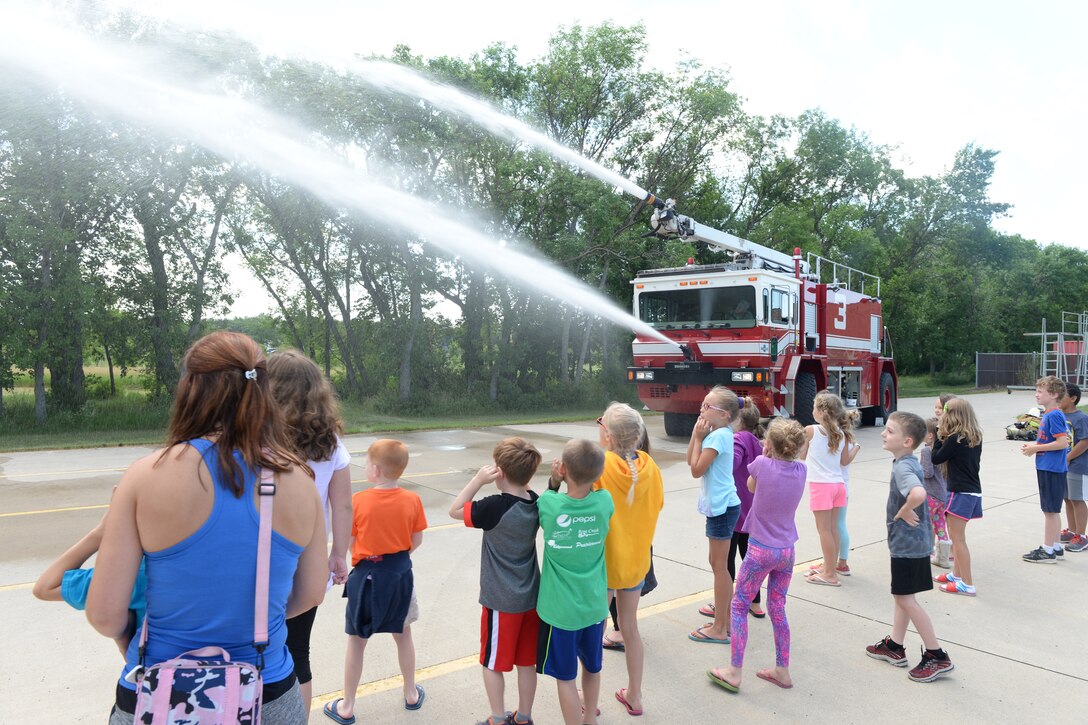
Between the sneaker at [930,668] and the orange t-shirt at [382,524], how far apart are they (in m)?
2.81

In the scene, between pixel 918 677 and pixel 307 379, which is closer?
pixel 307 379

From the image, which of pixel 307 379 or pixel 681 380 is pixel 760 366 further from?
pixel 307 379

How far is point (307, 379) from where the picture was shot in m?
2.83

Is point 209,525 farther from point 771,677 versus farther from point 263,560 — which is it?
point 771,677

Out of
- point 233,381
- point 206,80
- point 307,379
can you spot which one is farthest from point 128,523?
point 206,80

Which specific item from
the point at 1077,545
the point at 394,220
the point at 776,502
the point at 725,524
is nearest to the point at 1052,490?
the point at 1077,545

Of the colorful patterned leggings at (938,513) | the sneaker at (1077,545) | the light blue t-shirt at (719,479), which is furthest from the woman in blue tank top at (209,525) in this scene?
the sneaker at (1077,545)

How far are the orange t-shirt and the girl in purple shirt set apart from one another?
1775 mm

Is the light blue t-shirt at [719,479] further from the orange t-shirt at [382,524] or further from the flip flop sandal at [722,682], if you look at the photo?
the orange t-shirt at [382,524]

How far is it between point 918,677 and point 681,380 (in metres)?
9.03

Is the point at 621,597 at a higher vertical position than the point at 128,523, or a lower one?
lower

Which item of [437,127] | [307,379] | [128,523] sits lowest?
[128,523]

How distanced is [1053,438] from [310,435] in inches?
236

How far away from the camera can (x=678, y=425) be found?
562 inches
